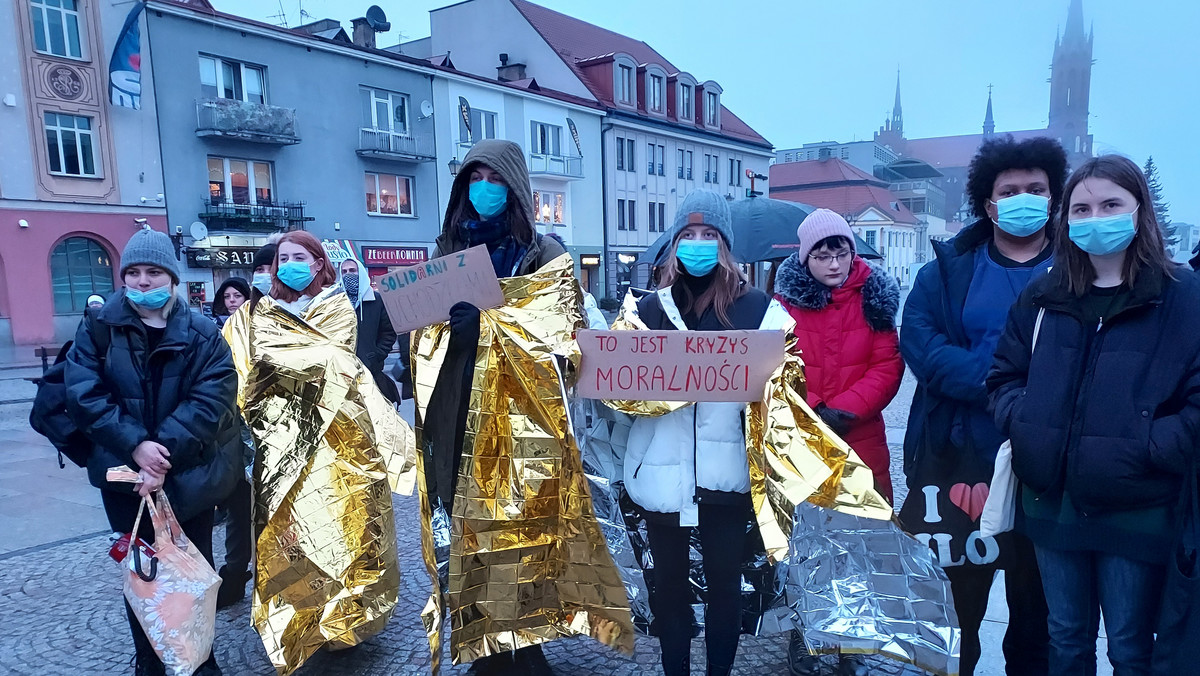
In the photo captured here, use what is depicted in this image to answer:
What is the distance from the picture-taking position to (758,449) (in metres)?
2.44

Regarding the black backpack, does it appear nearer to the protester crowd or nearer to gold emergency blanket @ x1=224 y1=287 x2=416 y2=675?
the protester crowd

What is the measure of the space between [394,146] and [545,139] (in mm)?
6760

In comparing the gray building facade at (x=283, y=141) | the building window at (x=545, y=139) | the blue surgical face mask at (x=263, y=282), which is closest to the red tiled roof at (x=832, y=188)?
the building window at (x=545, y=139)

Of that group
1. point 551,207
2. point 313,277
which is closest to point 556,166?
point 551,207

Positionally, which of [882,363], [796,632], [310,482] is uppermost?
[882,363]

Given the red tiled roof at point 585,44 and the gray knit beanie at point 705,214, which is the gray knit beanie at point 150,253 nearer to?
the gray knit beanie at point 705,214

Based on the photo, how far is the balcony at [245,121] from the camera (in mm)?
17891

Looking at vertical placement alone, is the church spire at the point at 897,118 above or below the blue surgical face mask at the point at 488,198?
above

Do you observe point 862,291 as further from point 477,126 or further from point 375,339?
point 477,126

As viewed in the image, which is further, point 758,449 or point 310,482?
point 310,482

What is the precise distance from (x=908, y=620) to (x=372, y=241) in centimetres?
2143

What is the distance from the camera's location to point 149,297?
8.69ft

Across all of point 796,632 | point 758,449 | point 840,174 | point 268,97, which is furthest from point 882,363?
point 840,174

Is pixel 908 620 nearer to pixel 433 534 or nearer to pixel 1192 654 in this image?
pixel 1192 654
